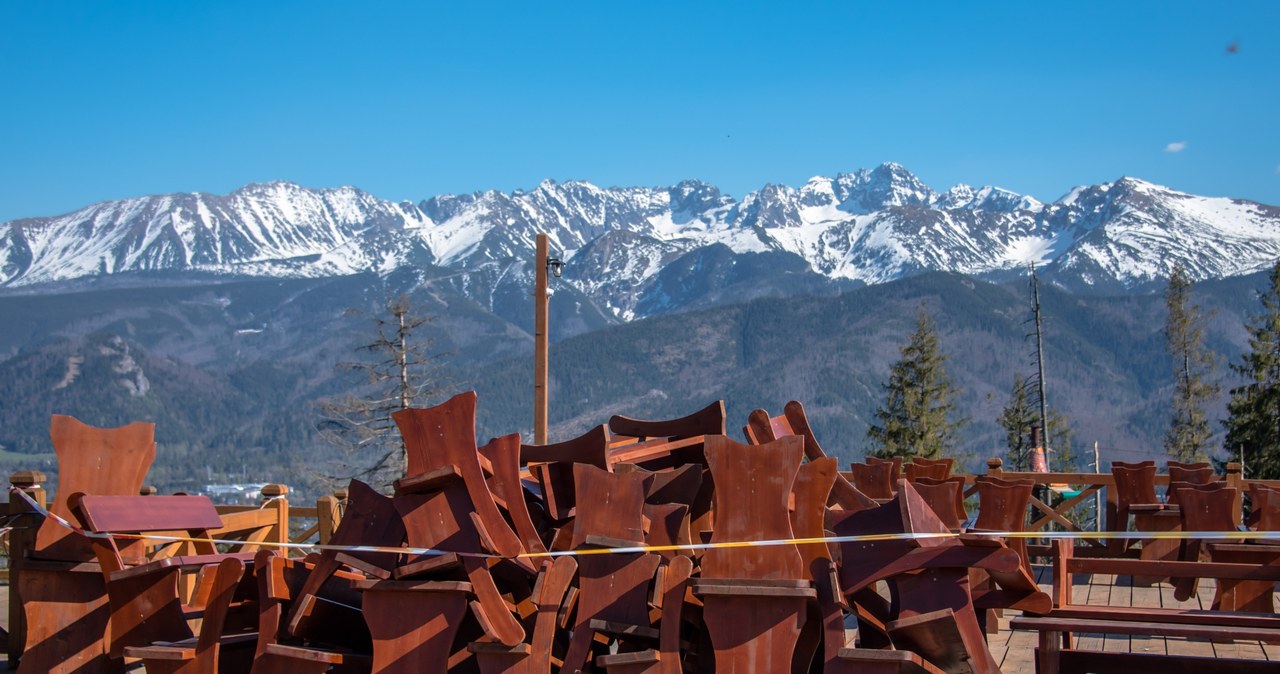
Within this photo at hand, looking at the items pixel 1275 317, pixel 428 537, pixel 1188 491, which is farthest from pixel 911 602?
pixel 1275 317

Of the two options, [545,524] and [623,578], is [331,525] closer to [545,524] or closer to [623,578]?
[545,524]

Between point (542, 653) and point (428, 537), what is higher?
point (428, 537)

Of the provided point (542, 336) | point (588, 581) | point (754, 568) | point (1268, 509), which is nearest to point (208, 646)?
point (588, 581)

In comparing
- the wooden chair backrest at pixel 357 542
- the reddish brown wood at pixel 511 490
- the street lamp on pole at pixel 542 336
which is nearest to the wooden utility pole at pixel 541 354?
the street lamp on pole at pixel 542 336

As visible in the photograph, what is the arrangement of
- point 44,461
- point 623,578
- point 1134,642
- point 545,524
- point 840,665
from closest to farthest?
point 840,665, point 623,578, point 545,524, point 1134,642, point 44,461

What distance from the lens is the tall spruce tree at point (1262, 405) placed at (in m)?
40.8

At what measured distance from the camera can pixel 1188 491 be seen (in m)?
8.09

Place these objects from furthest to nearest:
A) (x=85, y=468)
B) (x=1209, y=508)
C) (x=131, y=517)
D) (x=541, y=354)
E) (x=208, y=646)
Result: 1. (x=541, y=354)
2. (x=1209, y=508)
3. (x=85, y=468)
4. (x=131, y=517)
5. (x=208, y=646)

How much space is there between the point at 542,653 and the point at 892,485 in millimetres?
5022

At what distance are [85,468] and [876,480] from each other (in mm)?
5128

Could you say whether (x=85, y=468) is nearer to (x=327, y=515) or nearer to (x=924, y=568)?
(x=327, y=515)

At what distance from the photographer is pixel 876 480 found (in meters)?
9.19

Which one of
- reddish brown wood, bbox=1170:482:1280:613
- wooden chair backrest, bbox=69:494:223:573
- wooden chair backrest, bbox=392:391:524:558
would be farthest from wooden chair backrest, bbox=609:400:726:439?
reddish brown wood, bbox=1170:482:1280:613

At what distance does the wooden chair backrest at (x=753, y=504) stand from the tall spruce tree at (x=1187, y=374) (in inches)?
2076
